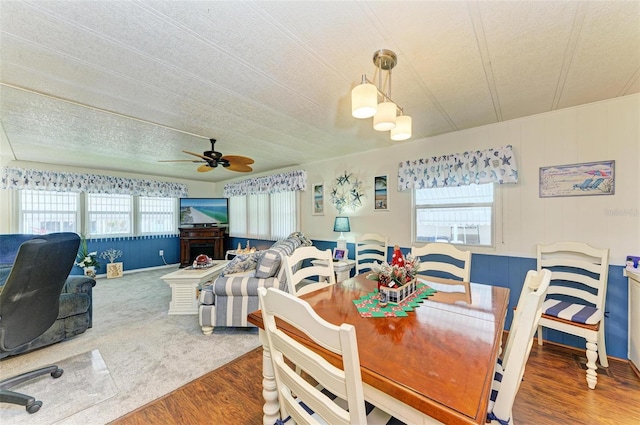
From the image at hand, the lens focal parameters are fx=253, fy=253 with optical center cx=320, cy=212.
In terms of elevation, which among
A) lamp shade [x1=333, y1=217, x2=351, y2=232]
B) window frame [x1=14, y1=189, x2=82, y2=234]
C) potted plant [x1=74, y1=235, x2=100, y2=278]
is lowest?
potted plant [x1=74, y1=235, x2=100, y2=278]

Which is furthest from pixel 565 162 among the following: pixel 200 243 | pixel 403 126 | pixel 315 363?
pixel 200 243

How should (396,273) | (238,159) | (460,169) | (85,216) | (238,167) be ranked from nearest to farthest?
(396,273)
(460,169)
(238,159)
(238,167)
(85,216)

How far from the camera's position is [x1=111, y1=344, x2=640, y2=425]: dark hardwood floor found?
1.61m

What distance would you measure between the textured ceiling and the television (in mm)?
3517

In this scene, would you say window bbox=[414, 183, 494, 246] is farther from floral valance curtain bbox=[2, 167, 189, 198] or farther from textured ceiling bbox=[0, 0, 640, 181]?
floral valance curtain bbox=[2, 167, 189, 198]

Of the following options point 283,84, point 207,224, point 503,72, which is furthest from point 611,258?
point 207,224

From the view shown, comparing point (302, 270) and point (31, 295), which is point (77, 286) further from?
point (302, 270)

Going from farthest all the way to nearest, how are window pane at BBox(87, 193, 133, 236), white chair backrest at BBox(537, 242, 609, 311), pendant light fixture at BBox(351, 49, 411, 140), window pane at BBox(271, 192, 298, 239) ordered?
window pane at BBox(87, 193, 133, 236)
window pane at BBox(271, 192, 298, 239)
white chair backrest at BBox(537, 242, 609, 311)
pendant light fixture at BBox(351, 49, 411, 140)

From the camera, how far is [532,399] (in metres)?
1.77

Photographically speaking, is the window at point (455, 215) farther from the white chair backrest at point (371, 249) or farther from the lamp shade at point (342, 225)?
the lamp shade at point (342, 225)

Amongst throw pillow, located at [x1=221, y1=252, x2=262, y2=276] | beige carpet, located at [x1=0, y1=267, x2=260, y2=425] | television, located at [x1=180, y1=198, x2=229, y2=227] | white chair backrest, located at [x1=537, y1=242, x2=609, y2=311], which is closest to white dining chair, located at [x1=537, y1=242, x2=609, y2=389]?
white chair backrest, located at [x1=537, y1=242, x2=609, y2=311]

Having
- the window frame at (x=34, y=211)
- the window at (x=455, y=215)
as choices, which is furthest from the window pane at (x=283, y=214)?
the window frame at (x=34, y=211)

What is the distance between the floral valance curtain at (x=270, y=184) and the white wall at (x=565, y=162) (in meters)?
2.10

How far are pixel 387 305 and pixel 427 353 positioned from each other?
1.61 feet
